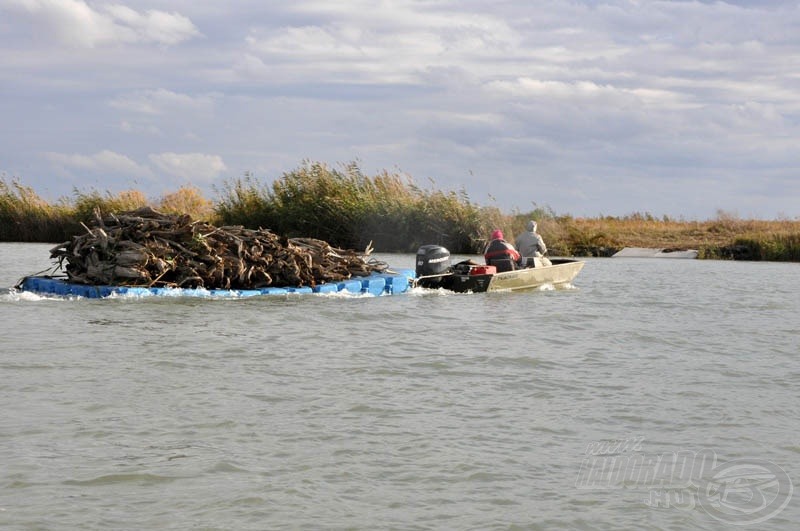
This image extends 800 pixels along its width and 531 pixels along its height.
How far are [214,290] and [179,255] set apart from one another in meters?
0.88

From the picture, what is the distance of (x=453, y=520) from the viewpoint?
18.8ft

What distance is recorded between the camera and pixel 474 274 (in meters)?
19.2

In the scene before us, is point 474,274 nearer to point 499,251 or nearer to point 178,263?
point 499,251

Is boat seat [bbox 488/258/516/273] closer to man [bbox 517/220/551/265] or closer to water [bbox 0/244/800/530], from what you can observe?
man [bbox 517/220/551/265]

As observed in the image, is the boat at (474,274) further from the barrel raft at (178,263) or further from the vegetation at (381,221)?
the vegetation at (381,221)

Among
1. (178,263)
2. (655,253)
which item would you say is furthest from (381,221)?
(178,263)

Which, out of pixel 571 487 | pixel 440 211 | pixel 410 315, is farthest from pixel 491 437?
pixel 440 211

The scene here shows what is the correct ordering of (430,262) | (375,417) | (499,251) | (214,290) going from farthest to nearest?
1. (499,251)
2. (430,262)
3. (214,290)
4. (375,417)

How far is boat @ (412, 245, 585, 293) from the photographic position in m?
19.2

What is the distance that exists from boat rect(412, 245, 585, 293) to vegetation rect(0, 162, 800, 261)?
40.8 feet

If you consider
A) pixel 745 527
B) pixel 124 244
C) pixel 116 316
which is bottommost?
pixel 745 527

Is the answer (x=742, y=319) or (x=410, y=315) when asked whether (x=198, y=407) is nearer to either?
(x=410, y=315)

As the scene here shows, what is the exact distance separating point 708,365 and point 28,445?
790 centimetres

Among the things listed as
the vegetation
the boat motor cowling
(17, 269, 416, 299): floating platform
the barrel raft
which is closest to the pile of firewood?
the barrel raft
